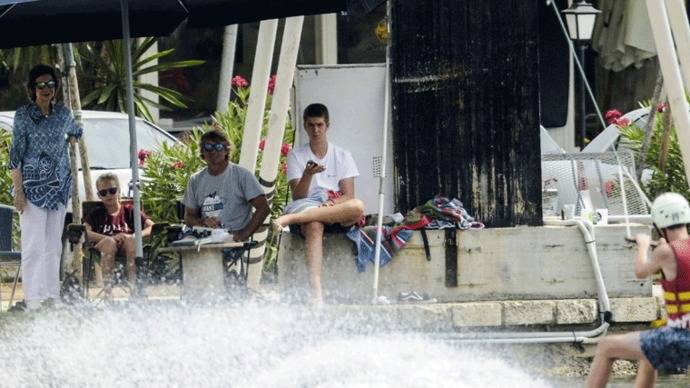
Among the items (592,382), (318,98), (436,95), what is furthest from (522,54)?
(592,382)

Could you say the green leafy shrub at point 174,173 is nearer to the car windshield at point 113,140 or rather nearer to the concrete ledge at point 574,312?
the car windshield at point 113,140

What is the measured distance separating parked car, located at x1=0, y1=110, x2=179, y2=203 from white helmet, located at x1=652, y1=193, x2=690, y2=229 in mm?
7935

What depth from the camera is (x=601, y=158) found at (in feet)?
47.6

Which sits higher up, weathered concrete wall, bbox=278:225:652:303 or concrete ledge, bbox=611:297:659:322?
weathered concrete wall, bbox=278:225:652:303

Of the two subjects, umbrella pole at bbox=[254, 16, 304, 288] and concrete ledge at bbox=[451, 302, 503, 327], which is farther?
umbrella pole at bbox=[254, 16, 304, 288]

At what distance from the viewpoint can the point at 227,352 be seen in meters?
11.9

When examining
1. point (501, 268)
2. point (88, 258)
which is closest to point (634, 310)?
point (501, 268)

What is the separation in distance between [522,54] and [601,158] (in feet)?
6.78

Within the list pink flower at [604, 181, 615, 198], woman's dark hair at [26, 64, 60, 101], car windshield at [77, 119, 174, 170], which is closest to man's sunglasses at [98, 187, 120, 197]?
woman's dark hair at [26, 64, 60, 101]

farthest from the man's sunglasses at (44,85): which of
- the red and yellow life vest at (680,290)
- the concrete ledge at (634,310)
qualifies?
the red and yellow life vest at (680,290)

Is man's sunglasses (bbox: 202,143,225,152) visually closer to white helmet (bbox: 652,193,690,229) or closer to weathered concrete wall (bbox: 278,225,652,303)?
weathered concrete wall (bbox: 278,225,652,303)

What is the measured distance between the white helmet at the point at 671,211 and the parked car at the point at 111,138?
794 cm

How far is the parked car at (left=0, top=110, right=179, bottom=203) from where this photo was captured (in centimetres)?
1709

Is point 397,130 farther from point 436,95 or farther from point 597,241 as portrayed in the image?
point 597,241
